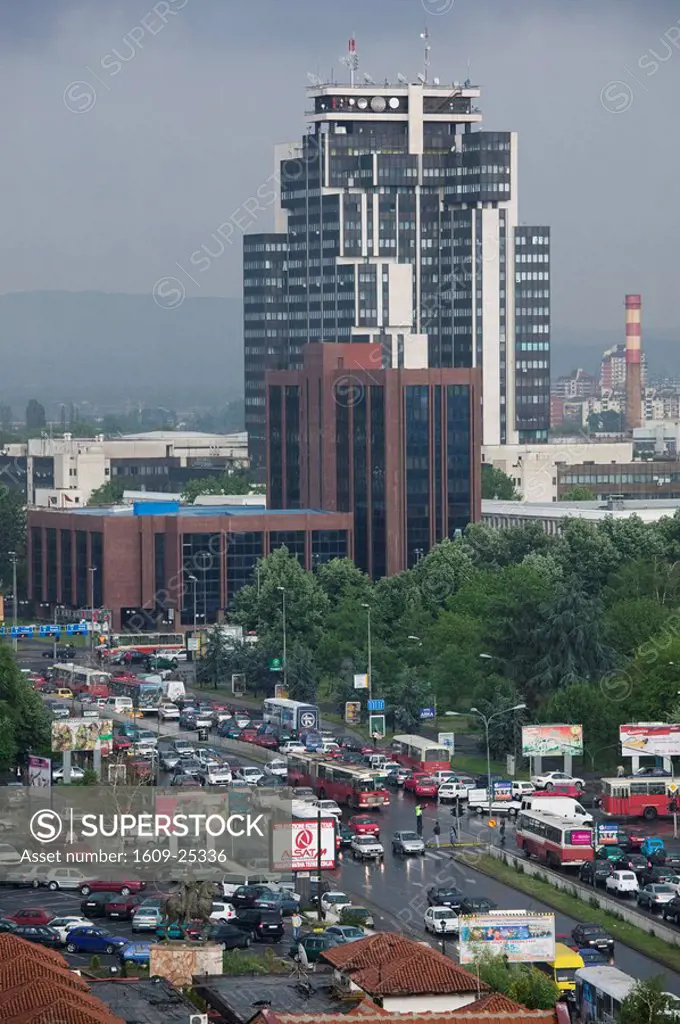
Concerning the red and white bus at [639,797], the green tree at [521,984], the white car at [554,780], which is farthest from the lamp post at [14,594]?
the green tree at [521,984]

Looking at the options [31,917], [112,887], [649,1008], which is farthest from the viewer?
[112,887]

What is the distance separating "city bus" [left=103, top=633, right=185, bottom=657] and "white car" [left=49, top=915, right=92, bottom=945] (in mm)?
69041

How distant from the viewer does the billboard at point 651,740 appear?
7994cm

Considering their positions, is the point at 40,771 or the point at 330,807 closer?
the point at 330,807

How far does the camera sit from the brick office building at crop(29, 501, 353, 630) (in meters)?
136

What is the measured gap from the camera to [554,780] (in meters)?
78.7

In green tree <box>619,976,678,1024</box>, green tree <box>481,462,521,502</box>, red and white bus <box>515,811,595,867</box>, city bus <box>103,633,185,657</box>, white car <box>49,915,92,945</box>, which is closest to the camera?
green tree <box>619,976,678,1024</box>

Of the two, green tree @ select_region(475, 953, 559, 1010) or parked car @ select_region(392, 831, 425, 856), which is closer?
green tree @ select_region(475, 953, 559, 1010)

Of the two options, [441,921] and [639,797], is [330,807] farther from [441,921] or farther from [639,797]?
[441,921]

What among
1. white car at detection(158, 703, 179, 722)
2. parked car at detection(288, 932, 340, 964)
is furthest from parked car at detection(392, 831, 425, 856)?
white car at detection(158, 703, 179, 722)

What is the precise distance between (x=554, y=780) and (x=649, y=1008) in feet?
124

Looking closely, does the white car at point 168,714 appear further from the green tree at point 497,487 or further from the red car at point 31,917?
the green tree at point 497,487

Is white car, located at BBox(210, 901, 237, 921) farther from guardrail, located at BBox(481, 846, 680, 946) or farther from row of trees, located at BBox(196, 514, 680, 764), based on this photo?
row of trees, located at BBox(196, 514, 680, 764)

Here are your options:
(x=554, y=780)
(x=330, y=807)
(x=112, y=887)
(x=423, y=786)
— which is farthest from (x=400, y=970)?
(x=423, y=786)
